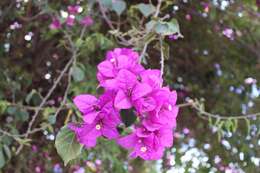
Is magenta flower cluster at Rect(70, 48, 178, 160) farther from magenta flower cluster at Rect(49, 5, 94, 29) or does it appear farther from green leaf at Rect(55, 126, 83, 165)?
magenta flower cluster at Rect(49, 5, 94, 29)

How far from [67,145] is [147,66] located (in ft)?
2.81

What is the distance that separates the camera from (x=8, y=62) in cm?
166

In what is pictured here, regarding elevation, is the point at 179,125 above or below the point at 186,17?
below

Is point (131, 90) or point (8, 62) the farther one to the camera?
point (8, 62)

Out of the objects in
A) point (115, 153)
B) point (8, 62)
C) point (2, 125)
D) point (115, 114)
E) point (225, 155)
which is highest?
point (115, 114)

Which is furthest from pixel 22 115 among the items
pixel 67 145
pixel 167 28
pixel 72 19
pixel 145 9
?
pixel 67 145

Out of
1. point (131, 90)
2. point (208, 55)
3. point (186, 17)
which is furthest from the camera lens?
point (208, 55)

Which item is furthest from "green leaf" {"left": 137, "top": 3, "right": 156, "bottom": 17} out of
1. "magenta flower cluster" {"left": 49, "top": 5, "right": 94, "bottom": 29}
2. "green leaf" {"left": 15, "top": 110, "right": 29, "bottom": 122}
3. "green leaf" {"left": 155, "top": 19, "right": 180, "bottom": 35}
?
"green leaf" {"left": 15, "top": 110, "right": 29, "bottom": 122}

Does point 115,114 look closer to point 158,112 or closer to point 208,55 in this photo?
point 158,112

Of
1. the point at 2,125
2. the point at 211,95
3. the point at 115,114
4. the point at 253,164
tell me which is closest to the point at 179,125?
the point at 211,95

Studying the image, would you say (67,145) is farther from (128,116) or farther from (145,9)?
(145,9)

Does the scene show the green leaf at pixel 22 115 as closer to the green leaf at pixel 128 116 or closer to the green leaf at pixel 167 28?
the green leaf at pixel 167 28

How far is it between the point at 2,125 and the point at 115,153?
1.12 ft

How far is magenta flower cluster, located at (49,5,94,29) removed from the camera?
1491 mm
